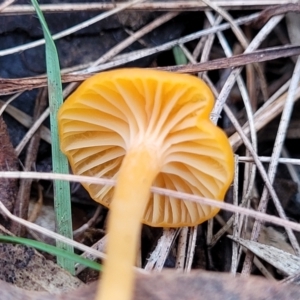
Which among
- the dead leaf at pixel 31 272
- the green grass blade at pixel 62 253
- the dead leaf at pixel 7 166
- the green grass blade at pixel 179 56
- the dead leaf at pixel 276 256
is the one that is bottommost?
the dead leaf at pixel 31 272

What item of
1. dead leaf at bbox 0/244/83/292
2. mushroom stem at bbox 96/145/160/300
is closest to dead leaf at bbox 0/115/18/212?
dead leaf at bbox 0/244/83/292

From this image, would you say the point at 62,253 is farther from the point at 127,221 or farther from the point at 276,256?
the point at 276,256

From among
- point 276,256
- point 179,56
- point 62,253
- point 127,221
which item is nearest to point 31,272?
point 62,253

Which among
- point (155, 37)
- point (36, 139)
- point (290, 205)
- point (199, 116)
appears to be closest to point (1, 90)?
point (36, 139)

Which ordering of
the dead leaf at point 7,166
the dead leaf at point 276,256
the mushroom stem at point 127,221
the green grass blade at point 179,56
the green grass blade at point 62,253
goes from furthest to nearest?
the green grass blade at point 179,56, the dead leaf at point 7,166, the dead leaf at point 276,256, the green grass blade at point 62,253, the mushroom stem at point 127,221

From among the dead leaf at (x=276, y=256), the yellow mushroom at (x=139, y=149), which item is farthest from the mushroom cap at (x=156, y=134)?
the dead leaf at (x=276, y=256)

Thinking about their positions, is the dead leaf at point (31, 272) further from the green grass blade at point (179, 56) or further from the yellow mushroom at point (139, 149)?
the green grass blade at point (179, 56)
